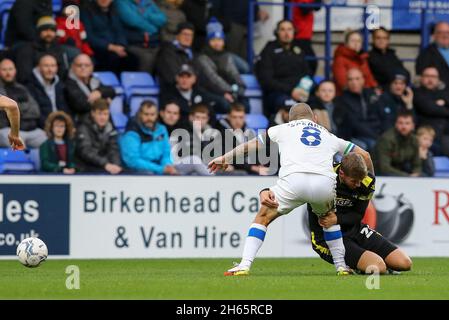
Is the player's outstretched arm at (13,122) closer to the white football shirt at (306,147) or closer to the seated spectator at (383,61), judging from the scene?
the white football shirt at (306,147)

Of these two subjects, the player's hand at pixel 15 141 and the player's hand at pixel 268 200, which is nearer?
the player's hand at pixel 268 200

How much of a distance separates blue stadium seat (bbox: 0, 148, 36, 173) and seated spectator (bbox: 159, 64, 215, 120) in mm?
2657

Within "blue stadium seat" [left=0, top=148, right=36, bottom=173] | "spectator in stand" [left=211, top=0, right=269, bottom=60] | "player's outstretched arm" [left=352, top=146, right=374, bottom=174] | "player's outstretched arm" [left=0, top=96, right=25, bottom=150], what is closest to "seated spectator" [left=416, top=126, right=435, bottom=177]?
"spectator in stand" [left=211, top=0, right=269, bottom=60]

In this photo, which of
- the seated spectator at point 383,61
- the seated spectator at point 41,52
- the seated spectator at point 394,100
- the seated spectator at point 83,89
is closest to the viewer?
the seated spectator at point 83,89

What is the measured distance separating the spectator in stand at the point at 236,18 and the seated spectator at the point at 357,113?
2495 mm

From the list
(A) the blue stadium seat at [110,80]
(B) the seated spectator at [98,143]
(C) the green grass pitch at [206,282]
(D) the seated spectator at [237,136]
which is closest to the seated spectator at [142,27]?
(A) the blue stadium seat at [110,80]

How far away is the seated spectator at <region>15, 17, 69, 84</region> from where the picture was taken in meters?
19.1

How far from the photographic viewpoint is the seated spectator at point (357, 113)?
20.7m

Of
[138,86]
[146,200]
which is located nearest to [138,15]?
[138,86]

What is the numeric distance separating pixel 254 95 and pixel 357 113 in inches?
73.1

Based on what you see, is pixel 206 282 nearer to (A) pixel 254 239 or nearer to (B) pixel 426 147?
(A) pixel 254 239

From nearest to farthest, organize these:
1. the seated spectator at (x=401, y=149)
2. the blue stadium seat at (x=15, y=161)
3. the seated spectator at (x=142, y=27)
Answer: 1. the blue stadium seat at (x=15, y=161)
2. the seated spectator at (x=401, y=149)
3. the seated spectator at (x=142, y=27)

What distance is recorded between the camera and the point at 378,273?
13633mm
